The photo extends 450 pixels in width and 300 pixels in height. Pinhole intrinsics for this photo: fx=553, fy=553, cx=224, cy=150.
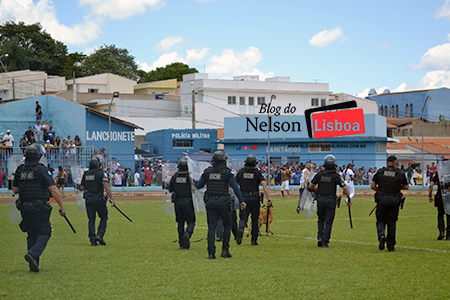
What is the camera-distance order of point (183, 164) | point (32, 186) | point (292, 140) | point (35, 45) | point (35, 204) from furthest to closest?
point (35, 45) → point (292, 140) → point (183, 164) → point (32, 186) → point (35, 204)

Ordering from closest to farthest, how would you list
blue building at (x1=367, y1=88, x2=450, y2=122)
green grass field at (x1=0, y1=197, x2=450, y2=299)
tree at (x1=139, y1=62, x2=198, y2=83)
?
green grass field at (x1=0, y1=197, x2=450, y2=299) < blue building at (x1=367, y1=88, x2=450, y2=122) < tree at (x1=139, y1=62, x2=198, y2=83)

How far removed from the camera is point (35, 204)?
29.1 ft

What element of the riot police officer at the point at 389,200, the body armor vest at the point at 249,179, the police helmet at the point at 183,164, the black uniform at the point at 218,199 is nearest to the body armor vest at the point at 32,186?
the black uniform at the point at 218,199

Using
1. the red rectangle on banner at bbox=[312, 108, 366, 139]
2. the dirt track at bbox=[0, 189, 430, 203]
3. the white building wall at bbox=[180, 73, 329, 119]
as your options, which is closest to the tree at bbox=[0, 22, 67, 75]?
the white building wall at bbox=[180, 73, 329, 119]

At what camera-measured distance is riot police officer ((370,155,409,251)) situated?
10.9 metres

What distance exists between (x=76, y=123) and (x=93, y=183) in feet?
102

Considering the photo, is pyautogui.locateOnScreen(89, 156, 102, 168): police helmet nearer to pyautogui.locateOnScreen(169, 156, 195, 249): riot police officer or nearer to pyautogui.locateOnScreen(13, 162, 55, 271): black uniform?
pyautogui.locateOnScreen(169, 156, 195, 249): riot police officer

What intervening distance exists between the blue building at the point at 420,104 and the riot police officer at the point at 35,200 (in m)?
69.5

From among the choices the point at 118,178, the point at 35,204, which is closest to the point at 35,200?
the point at 35,204

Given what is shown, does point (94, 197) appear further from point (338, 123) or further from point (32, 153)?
point (338, 123)

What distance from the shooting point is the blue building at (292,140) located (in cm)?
4272

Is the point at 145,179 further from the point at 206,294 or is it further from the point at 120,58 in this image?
the point at 120,58

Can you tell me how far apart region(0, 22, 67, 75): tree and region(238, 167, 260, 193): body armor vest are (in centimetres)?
6669

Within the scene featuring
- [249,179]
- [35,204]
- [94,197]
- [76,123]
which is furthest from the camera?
[76,123]
